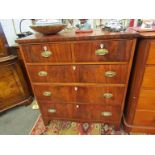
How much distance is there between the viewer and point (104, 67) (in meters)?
1.03

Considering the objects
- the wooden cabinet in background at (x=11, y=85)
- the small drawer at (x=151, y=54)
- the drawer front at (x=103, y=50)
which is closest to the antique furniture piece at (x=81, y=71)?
the drawer front at (x=103, y=50)

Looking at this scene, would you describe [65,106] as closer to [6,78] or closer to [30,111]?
[30,111]

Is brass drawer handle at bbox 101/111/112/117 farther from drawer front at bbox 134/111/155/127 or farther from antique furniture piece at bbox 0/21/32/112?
antique furniture piece at bbox 0/21/32/112

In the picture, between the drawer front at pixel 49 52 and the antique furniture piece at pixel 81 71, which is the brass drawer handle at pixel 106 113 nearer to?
the antique furniture piece at pixel 81 71

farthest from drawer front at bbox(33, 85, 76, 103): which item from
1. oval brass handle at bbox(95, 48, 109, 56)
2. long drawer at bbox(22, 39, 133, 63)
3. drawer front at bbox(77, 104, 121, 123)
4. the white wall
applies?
the white wall

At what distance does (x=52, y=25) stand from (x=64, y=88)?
580mm

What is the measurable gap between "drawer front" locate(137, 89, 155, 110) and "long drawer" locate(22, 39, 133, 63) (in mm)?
376

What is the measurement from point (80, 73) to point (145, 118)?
812 mm

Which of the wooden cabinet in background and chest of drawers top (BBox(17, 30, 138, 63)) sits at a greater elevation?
chest of drawers top (BBox(17, 30, 138, 63))

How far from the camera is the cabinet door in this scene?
158 cm

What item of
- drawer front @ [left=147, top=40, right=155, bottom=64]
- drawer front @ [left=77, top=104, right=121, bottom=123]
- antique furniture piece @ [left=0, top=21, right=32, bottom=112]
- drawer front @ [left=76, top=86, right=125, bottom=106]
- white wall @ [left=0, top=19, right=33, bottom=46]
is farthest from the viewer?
white wall @ [left=0, top=19, right=33, bottom=46]

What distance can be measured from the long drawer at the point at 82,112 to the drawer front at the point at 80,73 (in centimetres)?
31

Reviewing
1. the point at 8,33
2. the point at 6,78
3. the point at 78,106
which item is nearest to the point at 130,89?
the point at 78,106
